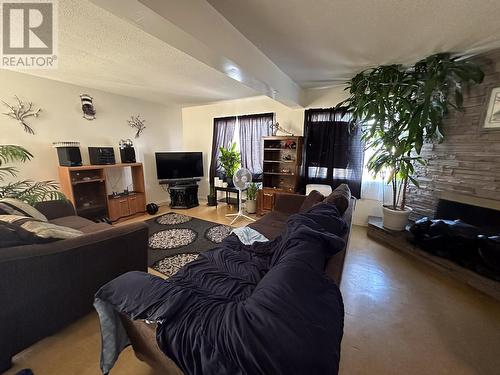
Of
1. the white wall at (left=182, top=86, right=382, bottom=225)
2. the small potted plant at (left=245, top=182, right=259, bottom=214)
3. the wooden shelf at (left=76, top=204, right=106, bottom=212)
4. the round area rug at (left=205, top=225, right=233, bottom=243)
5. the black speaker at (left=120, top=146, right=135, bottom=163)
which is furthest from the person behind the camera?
the small potted plant at (left=245, top=182, right=259, bottom=214)

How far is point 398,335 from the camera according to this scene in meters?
1.52

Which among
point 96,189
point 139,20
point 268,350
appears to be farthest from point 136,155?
point 268,350

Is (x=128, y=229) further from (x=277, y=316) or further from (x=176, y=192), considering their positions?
(x=176, y=192)

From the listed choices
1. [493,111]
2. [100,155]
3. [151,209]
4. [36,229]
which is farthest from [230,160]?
[493,111]

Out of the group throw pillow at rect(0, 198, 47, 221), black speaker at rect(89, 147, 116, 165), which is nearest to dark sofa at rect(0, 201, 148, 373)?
throw pillow at rect(0, 198, 47, 221)

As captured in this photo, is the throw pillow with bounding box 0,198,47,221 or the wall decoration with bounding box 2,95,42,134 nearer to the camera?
the throw pillow with bounding box 0,198,47,221

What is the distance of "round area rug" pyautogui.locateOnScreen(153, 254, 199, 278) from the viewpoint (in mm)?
2209

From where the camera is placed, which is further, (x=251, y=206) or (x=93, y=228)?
(x=251, y=206)

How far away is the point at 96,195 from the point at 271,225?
317 cm

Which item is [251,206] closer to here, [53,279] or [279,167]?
[279,167]

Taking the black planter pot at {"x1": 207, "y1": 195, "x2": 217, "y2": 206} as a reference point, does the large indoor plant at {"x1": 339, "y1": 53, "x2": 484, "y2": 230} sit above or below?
above

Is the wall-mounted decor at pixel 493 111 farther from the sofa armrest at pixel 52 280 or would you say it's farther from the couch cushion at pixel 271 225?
the sofa armrest at pixel 52 280

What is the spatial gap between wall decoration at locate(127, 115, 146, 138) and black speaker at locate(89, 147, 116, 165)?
771mm

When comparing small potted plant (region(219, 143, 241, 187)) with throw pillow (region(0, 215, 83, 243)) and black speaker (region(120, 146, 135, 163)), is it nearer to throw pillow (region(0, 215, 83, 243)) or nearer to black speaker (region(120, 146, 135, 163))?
black speaker (region(120, 146, 135, 163))
